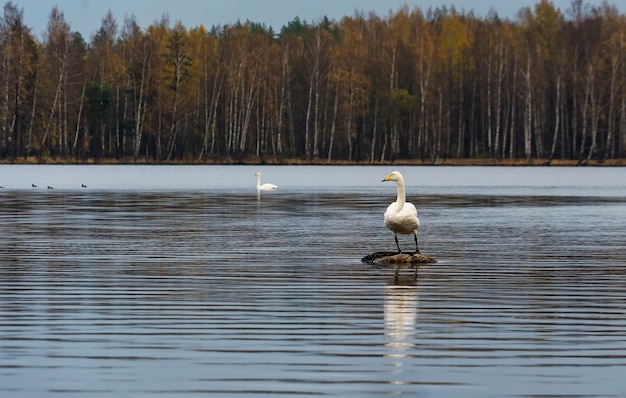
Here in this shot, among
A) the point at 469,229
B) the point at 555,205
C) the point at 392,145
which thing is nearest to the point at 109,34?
the point at 392,145

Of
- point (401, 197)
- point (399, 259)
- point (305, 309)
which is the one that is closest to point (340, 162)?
point (401, 197)

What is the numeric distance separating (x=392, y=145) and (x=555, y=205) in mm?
62300

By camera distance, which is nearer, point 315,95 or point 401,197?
point 401,197

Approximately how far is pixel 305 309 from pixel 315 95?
9214 centimetres

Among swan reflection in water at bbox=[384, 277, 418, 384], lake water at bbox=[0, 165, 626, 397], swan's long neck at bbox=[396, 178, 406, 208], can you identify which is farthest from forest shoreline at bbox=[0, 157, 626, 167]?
swan reflection in water at bbox=[384, 277, 418, 384]

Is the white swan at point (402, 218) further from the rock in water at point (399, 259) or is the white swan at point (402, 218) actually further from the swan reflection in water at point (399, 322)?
the swan reflection in water at point (399, 322)

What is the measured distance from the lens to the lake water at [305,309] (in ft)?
33.2

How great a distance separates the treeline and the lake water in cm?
6904

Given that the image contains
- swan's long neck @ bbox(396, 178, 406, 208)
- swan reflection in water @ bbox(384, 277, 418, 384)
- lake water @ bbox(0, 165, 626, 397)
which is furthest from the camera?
swan's long neck @ bbox(396, 178, 406, 208)

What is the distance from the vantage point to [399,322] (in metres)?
13.4

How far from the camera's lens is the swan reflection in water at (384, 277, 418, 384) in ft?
35.3

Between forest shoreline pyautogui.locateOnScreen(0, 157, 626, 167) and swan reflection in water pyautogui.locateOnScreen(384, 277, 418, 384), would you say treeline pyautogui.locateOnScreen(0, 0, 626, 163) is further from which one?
swan reflection in water pyautogui.locateOnScreen(384, 277, 418, 384)

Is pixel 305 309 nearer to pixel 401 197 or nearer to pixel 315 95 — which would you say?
pixel 401 197

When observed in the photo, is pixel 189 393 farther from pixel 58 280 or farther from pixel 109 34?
pixel 109 34
